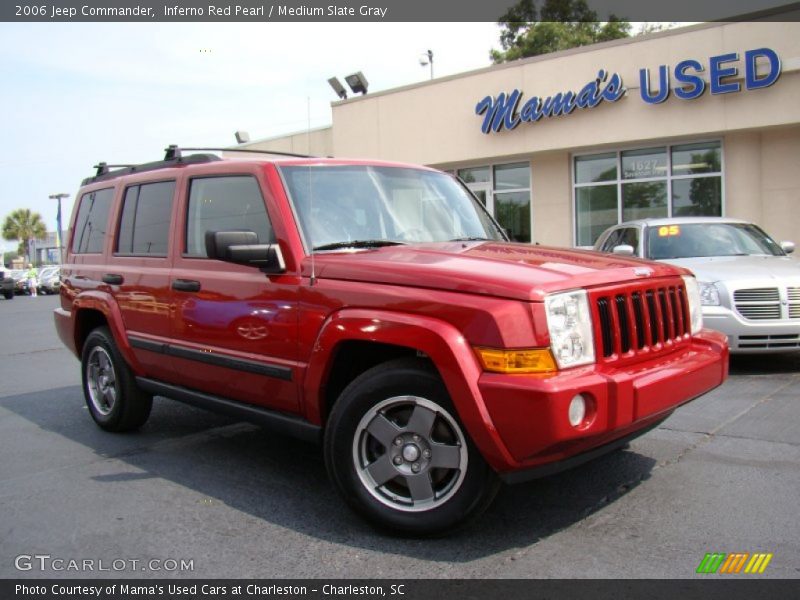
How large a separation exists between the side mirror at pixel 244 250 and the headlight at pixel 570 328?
4.88 ft

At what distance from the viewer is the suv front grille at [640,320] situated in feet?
10.6

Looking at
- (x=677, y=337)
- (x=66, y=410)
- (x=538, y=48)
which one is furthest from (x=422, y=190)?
(x=538, y=48)

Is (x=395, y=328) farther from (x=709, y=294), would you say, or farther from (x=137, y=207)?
(x=709, y=294)

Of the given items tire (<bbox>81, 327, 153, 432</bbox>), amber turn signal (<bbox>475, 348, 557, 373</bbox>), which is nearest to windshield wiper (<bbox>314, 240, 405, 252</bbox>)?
amber turn signal (<bbox>475, 348, 557, 373</bbox>)

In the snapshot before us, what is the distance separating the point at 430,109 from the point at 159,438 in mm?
14950

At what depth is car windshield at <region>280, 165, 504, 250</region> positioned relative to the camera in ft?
13.0

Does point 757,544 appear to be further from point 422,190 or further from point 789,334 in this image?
point 789,334

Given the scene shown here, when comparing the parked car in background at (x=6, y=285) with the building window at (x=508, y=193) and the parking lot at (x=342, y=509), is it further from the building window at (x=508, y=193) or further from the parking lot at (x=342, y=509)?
the parking lot at (x=342, y=509)

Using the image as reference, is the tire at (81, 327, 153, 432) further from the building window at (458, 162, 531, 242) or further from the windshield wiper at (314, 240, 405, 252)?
the building window at (458, 162, 531, 242)

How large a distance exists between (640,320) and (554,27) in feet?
A: 106

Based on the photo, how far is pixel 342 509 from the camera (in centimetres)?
379

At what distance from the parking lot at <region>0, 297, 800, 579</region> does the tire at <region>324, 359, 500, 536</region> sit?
169mm
